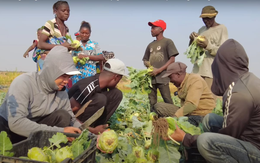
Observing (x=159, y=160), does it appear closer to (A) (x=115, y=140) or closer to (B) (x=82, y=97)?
(A) (x=115, y=140)

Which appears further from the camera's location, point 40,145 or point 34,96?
point 34,96

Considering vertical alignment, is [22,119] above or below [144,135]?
above

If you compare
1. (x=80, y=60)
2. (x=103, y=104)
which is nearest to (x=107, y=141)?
(x=103, y=104)

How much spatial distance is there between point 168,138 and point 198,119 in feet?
5.13

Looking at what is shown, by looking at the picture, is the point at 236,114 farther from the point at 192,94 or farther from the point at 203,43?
the point at 203,43

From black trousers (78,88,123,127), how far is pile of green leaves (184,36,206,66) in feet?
7.66

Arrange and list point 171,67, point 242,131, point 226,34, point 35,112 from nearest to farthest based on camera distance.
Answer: point 242,131 → point 35,112 → point 171,67 → point 226,34

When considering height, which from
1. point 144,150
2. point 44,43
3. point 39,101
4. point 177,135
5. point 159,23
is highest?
point 159,23

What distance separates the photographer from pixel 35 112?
2.97m

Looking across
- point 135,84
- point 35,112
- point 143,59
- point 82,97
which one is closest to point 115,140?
point 35,112

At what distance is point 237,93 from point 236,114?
205 millimetres

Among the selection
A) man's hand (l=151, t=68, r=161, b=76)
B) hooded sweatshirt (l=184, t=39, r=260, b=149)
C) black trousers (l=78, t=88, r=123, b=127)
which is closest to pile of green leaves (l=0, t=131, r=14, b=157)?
hooded sweatshirt (l=184, t=39, r=260, b=149)

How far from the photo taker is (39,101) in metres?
2.96

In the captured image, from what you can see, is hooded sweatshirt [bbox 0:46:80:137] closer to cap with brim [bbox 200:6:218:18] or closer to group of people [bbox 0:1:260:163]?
group of people [bbox 0:1:260:163]
